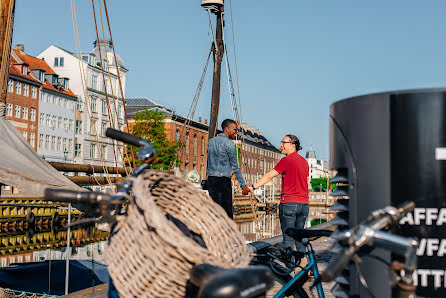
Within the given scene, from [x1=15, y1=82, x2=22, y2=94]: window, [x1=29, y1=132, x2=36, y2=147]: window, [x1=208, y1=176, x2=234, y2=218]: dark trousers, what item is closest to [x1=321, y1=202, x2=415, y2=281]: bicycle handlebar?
[x1=208, y1=176, x2=234, y2=218]: dark trousers

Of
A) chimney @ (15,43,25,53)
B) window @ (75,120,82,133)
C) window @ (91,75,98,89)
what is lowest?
window @ (75,120,82,133)

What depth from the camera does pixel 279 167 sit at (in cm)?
736

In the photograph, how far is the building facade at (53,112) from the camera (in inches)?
2479

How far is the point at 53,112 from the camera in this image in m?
64.7

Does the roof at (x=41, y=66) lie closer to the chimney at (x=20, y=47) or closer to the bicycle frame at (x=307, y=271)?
the chimney at (x=20, y=47)

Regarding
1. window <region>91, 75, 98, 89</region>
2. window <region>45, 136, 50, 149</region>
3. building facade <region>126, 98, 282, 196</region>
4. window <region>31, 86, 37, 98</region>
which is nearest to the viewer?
window <region>31, 86, 37, 98</region>

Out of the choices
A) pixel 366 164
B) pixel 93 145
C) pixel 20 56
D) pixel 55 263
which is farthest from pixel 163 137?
pixel 366 164

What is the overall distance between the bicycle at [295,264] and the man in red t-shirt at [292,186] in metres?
2.82

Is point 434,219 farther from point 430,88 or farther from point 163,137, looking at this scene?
point 163,137

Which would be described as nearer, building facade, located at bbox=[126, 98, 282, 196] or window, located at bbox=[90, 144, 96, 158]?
window, located at bbox=[90, 144, 96, 158]

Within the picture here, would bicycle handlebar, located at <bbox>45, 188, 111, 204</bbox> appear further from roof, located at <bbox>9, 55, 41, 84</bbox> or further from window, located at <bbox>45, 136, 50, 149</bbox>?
window, located at <bbox>45, 136, 50, 149</bbox>

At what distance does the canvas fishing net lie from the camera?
2.20m

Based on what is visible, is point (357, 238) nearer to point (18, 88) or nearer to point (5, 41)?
point (5, 41)

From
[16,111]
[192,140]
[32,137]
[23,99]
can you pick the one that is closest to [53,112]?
[32,137]
